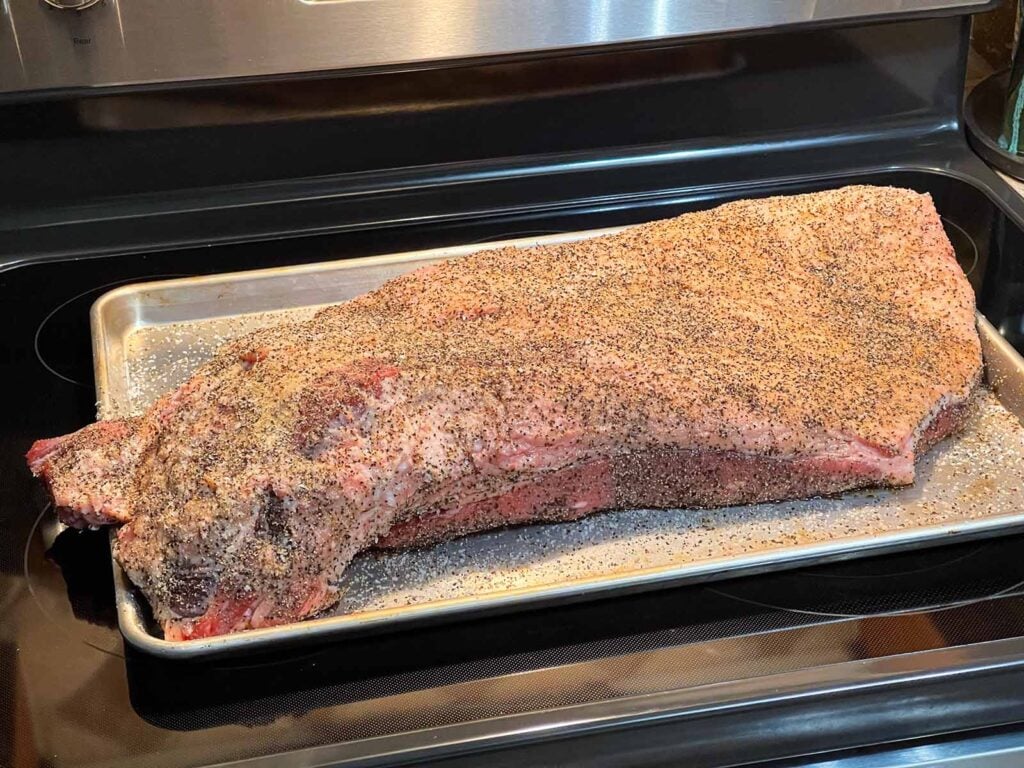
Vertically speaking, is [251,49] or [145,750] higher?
[251,49]

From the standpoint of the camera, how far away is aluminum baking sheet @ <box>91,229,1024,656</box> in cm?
109

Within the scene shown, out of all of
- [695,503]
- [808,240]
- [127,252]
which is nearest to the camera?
[695,503]

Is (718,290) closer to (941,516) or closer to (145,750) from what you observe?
(941,516)

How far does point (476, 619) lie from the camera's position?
1121 millimetres

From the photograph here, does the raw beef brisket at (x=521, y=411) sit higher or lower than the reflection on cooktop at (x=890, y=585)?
higher

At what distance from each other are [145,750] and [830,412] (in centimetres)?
82

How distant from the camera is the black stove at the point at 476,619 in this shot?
3.34 ft

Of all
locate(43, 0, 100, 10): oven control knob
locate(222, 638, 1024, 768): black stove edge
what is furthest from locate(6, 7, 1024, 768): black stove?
locate(43, 0, 100, 10): oven control knob

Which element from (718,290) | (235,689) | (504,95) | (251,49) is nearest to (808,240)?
(718,290)

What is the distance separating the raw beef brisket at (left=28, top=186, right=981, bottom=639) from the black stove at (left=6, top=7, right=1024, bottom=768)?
94 millimetres

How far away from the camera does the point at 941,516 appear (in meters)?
1.23

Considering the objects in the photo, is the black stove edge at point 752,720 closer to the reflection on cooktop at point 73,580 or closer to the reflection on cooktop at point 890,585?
the reflection on cooktop at point 890,585

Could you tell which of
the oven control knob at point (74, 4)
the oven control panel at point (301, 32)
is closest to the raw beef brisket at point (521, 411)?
the oven control panel at point (301, 32)

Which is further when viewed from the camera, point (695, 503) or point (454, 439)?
point (695, 503)
